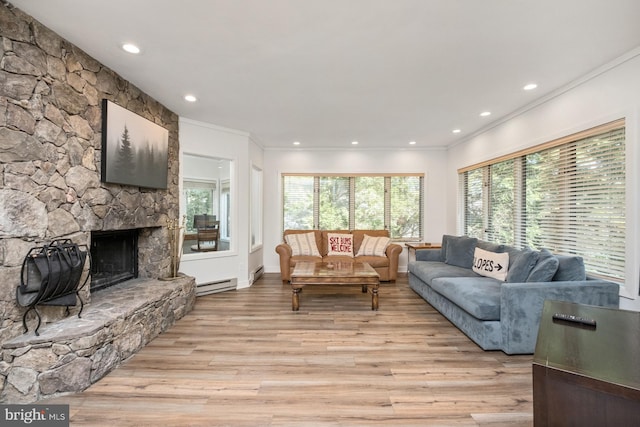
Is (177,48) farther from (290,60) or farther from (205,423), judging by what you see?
(205,423)

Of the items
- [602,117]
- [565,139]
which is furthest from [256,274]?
[602,117]

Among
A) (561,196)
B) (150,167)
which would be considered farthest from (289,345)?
(561,196)

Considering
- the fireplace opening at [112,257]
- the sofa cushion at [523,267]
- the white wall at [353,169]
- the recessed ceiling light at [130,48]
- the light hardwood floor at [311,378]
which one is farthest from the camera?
the white wall at [353,169]

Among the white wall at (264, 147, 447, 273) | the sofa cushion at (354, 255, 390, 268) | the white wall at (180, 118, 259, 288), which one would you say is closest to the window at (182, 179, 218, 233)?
the white wall at (180, 118, 259, 288)

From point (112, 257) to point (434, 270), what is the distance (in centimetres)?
419

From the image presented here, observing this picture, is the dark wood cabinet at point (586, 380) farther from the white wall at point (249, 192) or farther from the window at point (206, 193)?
the white wall at point (249, 192)

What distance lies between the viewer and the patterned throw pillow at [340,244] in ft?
18.1

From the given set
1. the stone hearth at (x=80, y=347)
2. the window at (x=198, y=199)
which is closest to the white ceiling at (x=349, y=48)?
the window at (x=198, y=199)

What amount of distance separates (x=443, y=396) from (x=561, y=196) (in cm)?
263

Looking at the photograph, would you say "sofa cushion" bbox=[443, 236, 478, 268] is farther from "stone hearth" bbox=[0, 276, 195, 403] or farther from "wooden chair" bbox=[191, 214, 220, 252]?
"stone hearth" bbox=[0, 276, 195, 403]

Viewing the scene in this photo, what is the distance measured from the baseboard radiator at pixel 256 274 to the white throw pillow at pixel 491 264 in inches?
141

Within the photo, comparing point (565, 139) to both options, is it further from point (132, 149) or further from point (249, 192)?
point (132, 149)

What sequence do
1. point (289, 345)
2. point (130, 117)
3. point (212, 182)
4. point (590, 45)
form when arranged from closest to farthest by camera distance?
point (590, 45) < point (289, 345) < point (130, 117) < point (212, 182)

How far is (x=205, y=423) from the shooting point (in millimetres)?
1734
